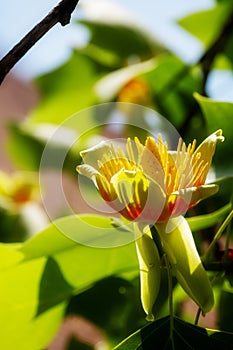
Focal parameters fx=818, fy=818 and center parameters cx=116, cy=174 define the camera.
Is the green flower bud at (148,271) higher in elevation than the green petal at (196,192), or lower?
lower

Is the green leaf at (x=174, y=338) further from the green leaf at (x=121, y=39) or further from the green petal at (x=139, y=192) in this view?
the green leaf at (x=121, y=39)

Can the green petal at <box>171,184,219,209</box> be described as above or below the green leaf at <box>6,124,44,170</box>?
above

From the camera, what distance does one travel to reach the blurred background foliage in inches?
26.3

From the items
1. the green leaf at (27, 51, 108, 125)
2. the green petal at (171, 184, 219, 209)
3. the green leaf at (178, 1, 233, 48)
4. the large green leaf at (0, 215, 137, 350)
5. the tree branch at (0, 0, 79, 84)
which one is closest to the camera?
the tree branch at (0, 0, 79, 84)

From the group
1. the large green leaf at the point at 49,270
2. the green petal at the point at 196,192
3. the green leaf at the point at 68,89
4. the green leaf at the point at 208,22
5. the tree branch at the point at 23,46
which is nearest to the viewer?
the tree branch at the point at 23,46

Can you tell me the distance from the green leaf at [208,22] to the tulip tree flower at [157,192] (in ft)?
1.63

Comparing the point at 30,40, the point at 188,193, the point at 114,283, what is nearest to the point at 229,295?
the point at 114,283

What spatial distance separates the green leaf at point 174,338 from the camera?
53cm

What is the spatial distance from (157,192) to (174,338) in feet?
0.34

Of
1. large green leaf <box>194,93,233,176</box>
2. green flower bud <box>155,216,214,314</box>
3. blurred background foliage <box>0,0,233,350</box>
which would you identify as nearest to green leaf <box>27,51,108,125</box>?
blurred background foliage <box>0,0,233,350</box>

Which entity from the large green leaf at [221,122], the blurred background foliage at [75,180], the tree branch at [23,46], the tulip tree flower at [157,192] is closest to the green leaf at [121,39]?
the blurred background foliage at [75,180]

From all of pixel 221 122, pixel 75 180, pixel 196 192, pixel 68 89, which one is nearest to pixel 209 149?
pixel 196 192

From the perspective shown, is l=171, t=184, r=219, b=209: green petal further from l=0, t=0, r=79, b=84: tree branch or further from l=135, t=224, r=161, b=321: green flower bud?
l=0, t=0, r=79, b=84: tree branch

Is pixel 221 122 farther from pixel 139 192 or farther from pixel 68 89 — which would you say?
pixel 68 89
